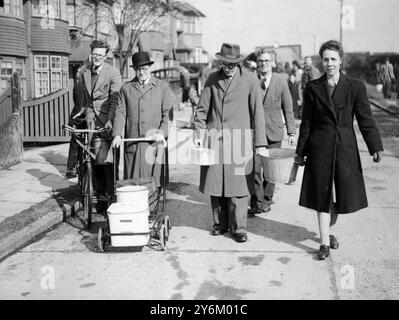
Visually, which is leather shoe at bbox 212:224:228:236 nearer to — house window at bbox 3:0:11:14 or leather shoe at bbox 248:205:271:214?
leather shoe at bbox 248:205:271:214

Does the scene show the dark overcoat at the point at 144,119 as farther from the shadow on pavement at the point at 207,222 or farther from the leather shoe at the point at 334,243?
the leather shoe at the point at 334,243

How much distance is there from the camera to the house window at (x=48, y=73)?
2342cm

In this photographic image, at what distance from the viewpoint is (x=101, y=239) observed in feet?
18.8

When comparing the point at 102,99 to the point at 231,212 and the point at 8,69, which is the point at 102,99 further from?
the point at 8,69

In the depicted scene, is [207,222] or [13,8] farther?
[13,8]

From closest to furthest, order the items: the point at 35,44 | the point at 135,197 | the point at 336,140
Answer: the point at 336,140 → the point at 135,197 → the point at 35,44

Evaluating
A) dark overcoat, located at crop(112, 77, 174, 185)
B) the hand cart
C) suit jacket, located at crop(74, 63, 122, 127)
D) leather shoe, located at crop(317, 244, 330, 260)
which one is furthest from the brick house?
leather shoe, located at crop(317, 244, 330, 260)

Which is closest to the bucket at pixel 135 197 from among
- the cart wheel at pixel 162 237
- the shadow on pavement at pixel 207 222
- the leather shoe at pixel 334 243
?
the cart wheel at pixel 162 237

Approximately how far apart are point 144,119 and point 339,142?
232 centimetres

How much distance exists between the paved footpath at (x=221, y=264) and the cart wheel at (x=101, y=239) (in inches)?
3.5

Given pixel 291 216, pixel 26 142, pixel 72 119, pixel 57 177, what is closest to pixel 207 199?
pixel 291 216

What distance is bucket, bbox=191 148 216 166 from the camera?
5871 millimetres

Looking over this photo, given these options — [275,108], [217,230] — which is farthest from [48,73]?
[217,230]

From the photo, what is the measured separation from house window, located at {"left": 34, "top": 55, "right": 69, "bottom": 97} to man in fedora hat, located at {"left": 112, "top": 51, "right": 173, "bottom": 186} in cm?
1827
